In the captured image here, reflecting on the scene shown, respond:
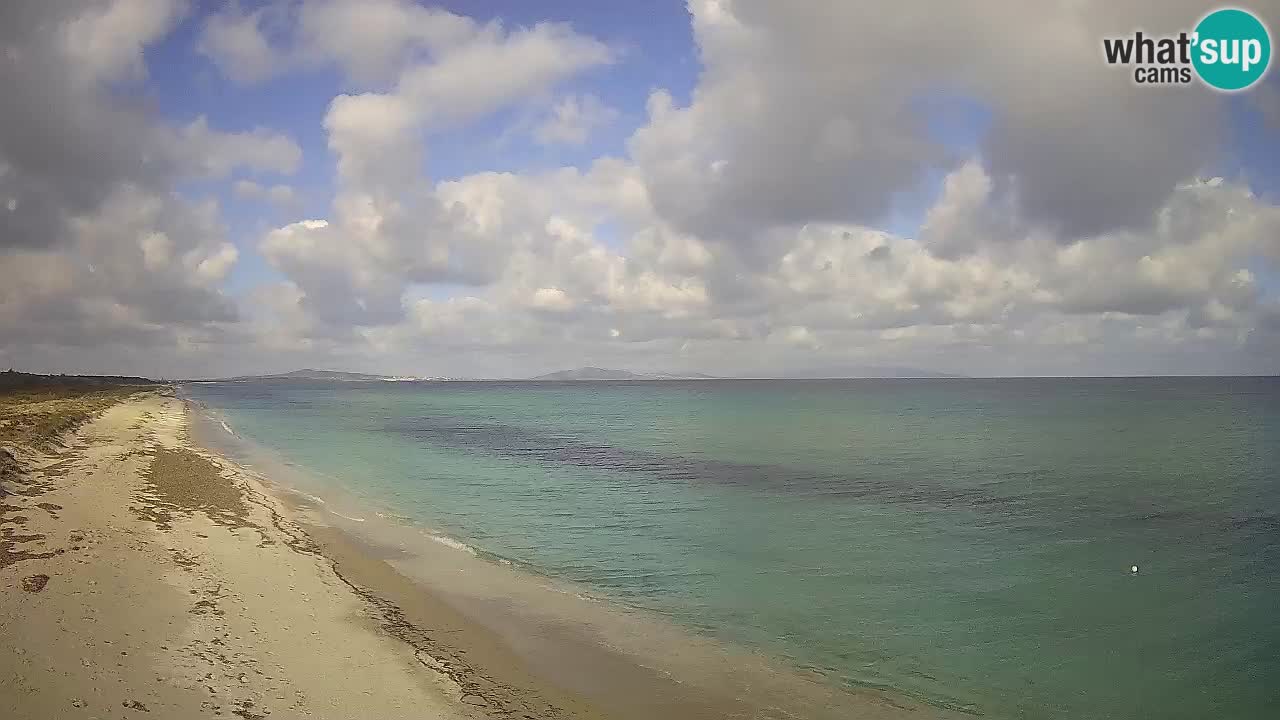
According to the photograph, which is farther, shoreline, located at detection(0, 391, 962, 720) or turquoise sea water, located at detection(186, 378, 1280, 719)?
turquoise sea water, located at detection(186, 378, 1280, 719)

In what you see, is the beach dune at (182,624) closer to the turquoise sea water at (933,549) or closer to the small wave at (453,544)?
the small wave at (453,544)

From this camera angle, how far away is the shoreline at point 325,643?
10.6 metres

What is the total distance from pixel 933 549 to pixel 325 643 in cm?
1956

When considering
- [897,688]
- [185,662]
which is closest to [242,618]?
[185,662]

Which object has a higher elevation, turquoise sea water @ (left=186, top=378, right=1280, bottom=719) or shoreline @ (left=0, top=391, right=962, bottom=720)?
shoreline @ (left=0, top=391, right=962, bottom=720)

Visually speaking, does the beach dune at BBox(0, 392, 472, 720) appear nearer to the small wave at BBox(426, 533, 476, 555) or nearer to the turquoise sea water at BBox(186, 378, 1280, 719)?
the small wave at BBox(426, 533, 476, 555)

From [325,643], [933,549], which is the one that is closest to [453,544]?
[325,643]

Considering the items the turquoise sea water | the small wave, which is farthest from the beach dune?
the turquoise sea water

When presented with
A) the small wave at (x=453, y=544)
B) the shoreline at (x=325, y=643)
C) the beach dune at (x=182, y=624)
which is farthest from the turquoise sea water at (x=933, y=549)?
the beach dune at (x=182, y=624)

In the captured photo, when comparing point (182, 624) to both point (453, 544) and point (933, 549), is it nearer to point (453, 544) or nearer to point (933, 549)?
point (453, 544)

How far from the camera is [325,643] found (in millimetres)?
12922

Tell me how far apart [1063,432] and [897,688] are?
69087 millimetres

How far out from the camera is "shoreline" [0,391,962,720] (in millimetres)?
10562

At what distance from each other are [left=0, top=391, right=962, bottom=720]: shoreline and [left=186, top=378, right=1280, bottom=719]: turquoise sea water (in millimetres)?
2045
